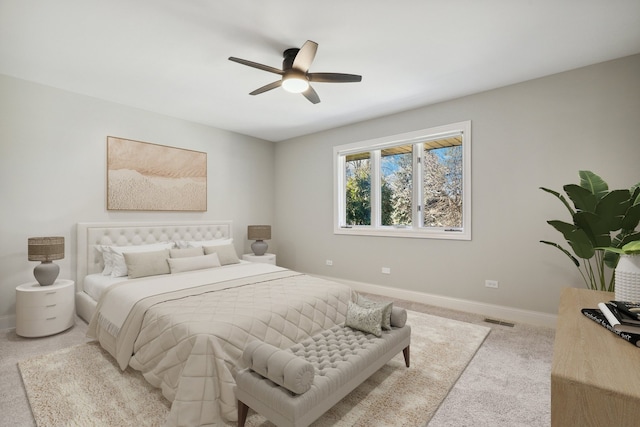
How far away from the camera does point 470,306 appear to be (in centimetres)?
385

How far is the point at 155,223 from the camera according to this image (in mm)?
4348

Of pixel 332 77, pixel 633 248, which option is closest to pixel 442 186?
pixel 332 77

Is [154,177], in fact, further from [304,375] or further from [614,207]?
[614,207]

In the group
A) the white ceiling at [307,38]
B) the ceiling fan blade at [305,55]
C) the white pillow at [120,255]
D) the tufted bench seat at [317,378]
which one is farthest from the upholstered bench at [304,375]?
the white pillow at [120,255]

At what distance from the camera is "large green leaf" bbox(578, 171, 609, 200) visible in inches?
103

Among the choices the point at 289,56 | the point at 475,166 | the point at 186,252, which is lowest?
the point at 186,252

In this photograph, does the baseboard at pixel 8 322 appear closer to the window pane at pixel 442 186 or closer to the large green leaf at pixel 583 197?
the window pane at pixel 442 186

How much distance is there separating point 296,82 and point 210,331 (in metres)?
2.21

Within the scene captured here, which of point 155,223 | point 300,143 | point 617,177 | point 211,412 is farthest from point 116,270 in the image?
point 617,177

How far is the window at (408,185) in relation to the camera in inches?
159

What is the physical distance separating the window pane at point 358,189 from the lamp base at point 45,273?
3.98 meters

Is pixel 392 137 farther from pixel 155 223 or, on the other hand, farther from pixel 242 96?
pixel 155 223

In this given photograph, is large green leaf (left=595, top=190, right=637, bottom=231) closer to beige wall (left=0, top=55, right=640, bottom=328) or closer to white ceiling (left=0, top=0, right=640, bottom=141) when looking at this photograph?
beige wall (left=0, top=55, right=640, bottom=328)

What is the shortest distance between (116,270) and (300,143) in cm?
367
